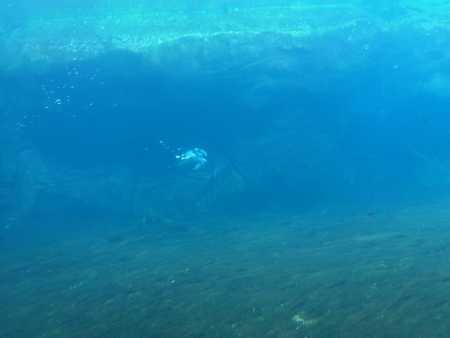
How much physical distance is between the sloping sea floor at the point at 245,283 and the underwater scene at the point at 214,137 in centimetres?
14

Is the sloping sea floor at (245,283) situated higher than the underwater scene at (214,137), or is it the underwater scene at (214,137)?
the underwater scene at (214,137)

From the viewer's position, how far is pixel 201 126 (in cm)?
2094

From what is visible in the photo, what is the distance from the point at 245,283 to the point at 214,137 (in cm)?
1232

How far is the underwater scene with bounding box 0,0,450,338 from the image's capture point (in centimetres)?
1359

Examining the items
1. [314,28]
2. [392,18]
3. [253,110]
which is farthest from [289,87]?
[392,18]

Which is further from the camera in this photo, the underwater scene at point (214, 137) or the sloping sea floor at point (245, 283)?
the underwater scene at point (214, 137)

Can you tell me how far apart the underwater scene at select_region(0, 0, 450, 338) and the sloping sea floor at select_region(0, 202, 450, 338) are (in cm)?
14

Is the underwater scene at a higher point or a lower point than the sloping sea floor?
higher

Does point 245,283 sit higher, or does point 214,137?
point 214,137

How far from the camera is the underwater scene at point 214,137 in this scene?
13.6 m

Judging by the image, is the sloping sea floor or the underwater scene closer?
the sloping sea floor

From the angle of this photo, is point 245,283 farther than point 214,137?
No

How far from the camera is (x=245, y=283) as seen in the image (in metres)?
9.35

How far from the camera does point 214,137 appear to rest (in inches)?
829
